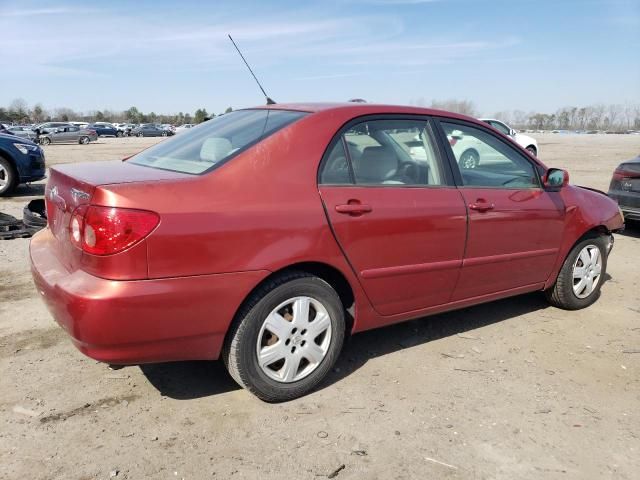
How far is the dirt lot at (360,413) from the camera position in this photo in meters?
2.55

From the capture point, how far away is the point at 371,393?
322 cm

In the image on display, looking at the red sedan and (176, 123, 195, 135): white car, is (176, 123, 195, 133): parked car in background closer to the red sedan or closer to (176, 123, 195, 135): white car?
(176, 123, 195, 135): white car

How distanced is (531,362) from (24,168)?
912 cm

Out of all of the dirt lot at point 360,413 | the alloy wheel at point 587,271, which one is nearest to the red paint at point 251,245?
the dirt lot at point 360,413

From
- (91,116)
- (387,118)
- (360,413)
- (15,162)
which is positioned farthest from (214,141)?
(91,116)

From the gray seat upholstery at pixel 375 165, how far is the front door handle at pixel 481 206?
2.00 ft

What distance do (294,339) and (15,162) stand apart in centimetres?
856

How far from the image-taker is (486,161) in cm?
404

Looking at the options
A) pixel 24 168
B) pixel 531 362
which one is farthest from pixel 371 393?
pixel 24 168

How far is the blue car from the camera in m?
9.59

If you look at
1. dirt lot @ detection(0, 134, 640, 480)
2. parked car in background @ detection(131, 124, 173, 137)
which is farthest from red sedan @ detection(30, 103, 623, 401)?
parked car in background @ detection(131, 124, 173, 137)

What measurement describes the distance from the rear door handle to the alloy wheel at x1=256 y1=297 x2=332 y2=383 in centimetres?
126

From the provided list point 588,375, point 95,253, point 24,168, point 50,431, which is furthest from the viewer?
point 24,168

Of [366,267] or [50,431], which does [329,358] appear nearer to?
[366,267]
